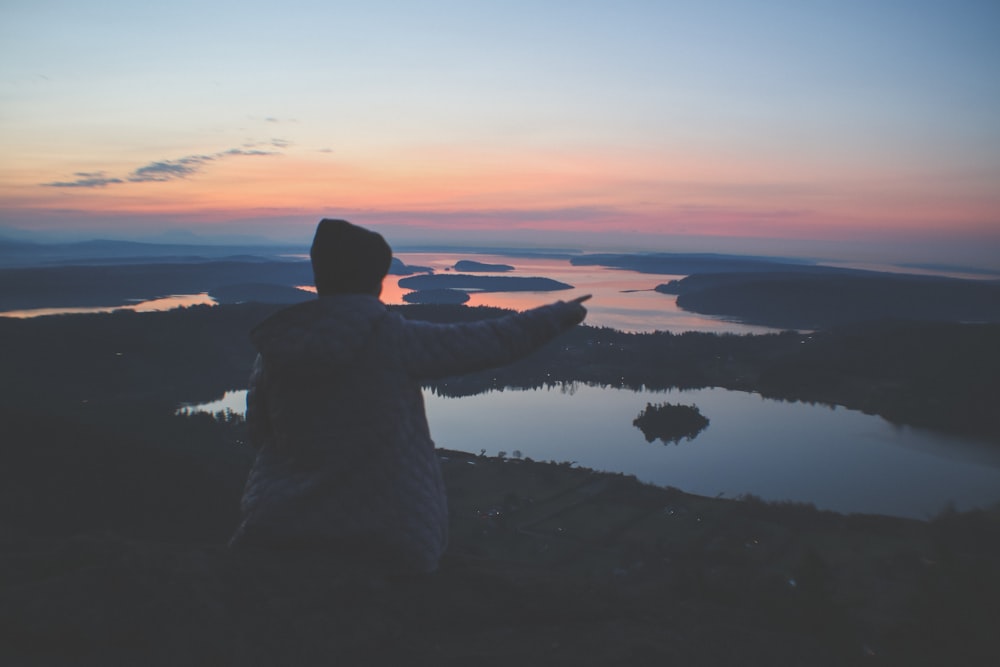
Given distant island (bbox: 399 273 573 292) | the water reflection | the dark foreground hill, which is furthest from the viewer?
distant island (bbox: 399 273 573 292)

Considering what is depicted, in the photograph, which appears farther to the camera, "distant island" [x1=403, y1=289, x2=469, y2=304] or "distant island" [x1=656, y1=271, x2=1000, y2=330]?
"distant island" [x1=656, y1=271, x2=1000, y2=330]

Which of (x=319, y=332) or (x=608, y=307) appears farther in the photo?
(x=608, y=307)

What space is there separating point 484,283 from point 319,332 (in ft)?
456

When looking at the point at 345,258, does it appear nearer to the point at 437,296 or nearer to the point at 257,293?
the point at 437,296

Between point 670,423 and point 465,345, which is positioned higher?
point 465,345

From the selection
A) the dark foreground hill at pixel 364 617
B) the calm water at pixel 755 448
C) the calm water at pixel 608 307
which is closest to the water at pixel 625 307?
the calm water at pixel 608 307

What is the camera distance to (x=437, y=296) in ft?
367

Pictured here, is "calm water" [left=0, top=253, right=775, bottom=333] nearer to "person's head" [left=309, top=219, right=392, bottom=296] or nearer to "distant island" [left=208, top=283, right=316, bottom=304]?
"distant island" [left=208, top=283, right=316, bottom=304]

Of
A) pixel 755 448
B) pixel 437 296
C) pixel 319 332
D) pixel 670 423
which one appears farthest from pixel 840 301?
pixel 319 332

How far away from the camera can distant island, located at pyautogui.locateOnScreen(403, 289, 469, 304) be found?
106688 mm

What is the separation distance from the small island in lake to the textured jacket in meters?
45.9

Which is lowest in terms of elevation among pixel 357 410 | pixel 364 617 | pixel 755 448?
pixel 755 448

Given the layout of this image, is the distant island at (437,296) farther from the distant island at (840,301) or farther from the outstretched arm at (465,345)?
the outstretched arm at (465,345)

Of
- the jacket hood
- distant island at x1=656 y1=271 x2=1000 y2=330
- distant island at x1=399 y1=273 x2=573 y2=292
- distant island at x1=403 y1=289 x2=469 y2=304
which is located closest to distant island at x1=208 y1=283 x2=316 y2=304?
distant island at x1=403 y1=289 x2=469 y2=304
